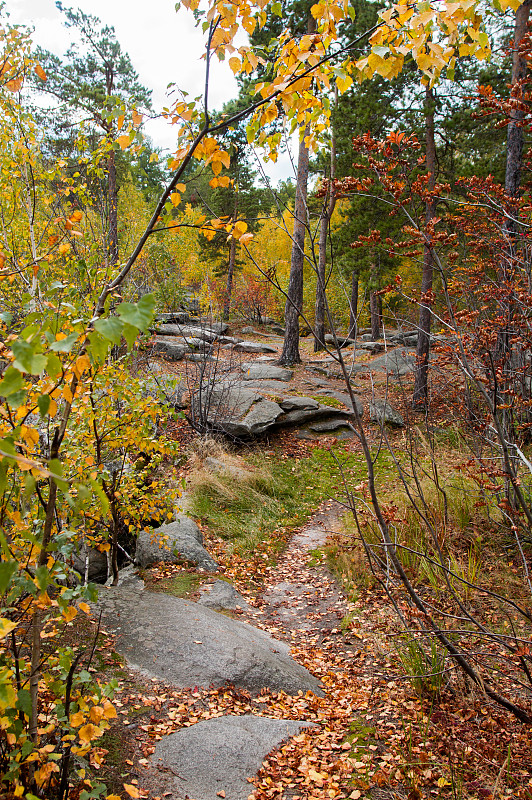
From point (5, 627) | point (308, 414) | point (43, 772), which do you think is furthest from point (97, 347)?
point (308, 414)

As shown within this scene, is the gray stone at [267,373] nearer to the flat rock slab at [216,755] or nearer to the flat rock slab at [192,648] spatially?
the flat rock slab at [192,648]

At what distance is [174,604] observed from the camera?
12.0 feet

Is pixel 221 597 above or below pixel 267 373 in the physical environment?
below

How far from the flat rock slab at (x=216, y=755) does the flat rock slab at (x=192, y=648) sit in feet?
1.46

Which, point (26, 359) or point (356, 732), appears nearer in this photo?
point (26, 359)

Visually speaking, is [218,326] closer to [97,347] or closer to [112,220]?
[112,220]

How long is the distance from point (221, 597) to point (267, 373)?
9014 millimetres

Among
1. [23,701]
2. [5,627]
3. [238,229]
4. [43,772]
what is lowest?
[43,772]

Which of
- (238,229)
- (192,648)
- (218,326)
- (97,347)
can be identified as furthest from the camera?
(218,326)

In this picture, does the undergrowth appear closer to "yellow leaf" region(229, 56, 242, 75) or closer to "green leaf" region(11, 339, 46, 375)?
"yellow leaf" region(229, 56, 242, 75)

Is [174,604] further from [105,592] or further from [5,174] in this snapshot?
[5,174]

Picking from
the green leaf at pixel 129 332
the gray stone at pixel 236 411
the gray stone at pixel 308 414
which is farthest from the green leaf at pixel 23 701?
the gray stone at pixel 308 414

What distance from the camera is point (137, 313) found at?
3.01ft

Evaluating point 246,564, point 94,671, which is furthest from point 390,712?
point 246,564
